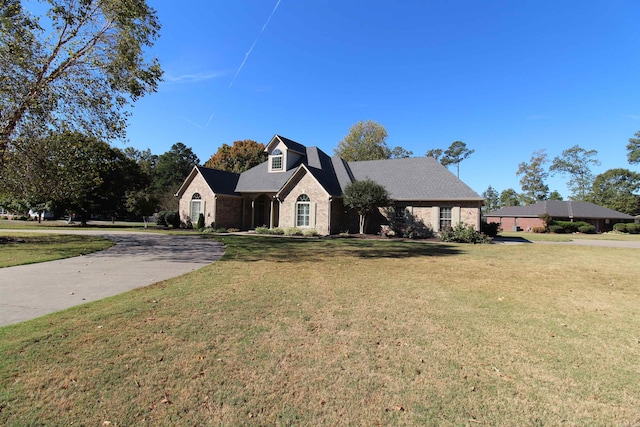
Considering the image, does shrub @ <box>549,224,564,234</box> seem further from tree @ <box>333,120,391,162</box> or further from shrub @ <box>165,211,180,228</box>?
shrub @ <box>165,211,180,228</box>

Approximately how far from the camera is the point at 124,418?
2.77 meters

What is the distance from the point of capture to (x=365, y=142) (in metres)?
49.7

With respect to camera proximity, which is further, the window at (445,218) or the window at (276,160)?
the window at (276,160)

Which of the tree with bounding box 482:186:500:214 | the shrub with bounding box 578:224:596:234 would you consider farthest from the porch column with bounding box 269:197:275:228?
the tree with bounding box 482:186:500:214

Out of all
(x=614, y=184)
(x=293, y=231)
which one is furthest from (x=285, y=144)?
(x=614, y=184)

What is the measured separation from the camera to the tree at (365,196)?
21203 mm

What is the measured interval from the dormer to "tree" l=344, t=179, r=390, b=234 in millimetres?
7772

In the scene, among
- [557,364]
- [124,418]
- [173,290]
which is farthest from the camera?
[173,290]

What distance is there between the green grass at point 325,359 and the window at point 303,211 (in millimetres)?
16482

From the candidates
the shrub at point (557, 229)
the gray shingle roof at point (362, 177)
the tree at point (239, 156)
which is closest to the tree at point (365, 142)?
the tree at point (239, 156)

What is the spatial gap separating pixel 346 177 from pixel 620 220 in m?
50.9

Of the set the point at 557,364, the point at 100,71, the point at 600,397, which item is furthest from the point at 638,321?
the point at 100,71

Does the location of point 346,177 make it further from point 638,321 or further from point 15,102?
point 638,321

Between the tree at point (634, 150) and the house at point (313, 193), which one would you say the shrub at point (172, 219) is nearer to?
the house at point (313, 193)
